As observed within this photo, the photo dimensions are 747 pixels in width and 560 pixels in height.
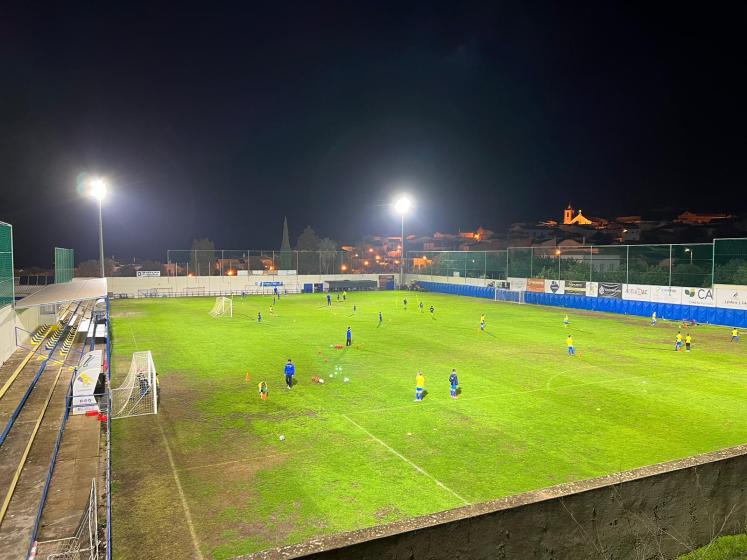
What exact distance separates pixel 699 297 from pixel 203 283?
59.3m

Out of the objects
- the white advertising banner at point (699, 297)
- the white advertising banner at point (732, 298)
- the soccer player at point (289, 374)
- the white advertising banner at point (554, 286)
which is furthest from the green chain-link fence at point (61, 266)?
the white advertising banner at point (732, 298)

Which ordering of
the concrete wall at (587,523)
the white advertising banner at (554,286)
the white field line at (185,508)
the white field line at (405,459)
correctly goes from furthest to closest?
the white advertising banner at (554,286), the white field line at (405,459), the white field line at (185,508), the concrete wall at (587,523)

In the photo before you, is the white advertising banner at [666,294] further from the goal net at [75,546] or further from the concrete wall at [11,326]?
the concrete wall at [11,326]

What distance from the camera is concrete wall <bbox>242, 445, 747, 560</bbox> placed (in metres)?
5.28

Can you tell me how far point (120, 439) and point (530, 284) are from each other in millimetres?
53357

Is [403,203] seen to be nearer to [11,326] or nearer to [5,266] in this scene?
[5,266]

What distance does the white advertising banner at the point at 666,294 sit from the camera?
1805 inches

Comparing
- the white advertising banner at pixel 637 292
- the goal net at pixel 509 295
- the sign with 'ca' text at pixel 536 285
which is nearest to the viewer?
the white advertising banner at pixel 637 292

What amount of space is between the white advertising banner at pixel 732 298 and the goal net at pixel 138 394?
42790mm

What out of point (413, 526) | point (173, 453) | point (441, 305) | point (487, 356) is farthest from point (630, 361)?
point (441, 305)

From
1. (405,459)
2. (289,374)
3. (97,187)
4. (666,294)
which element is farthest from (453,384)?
(97,187)

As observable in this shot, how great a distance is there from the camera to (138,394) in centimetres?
2150

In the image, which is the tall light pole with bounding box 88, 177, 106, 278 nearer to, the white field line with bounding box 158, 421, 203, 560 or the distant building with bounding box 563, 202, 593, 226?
the white field line with bounding box 158, 421, 203, 560

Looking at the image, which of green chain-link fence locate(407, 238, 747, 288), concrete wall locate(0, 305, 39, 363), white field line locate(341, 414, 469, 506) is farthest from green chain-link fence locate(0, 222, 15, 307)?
green chain-link fence locate(407, 238, 747, 288)
